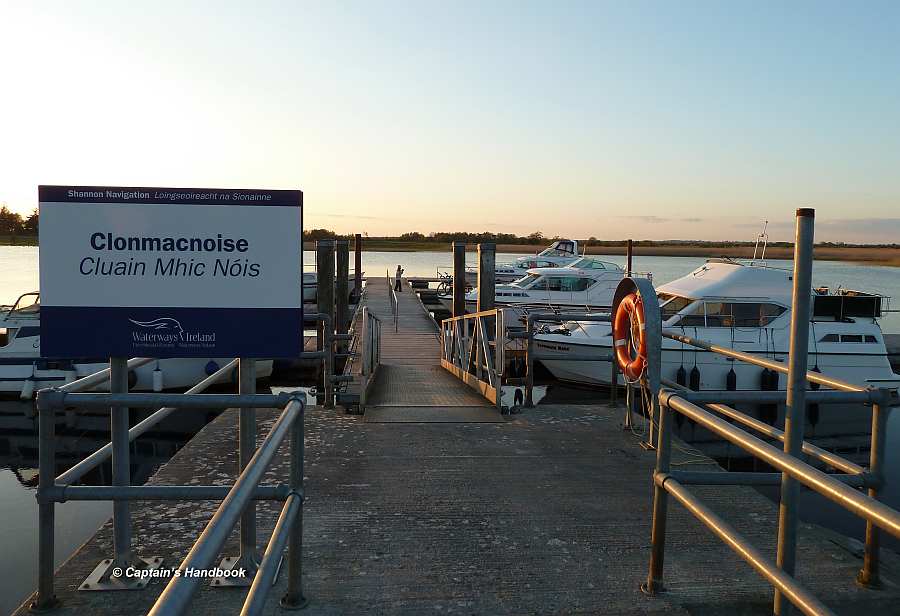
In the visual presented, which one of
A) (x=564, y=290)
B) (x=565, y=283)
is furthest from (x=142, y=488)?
(x=565, y=283)

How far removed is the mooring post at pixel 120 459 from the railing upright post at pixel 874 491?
337 centimetres

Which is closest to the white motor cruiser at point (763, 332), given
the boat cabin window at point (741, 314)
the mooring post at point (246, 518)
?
the boat cabin window at point (741, 314)

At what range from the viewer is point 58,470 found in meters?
10.3

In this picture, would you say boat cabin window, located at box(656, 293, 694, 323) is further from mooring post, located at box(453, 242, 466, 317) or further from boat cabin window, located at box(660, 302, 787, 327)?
mooring post, located at box(453, 242, 466, 317)

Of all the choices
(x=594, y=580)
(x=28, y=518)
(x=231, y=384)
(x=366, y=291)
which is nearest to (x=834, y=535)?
(x=594, y=580)

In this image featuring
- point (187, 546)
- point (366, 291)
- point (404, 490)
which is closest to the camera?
point (187, 546)

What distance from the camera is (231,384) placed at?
16781mm

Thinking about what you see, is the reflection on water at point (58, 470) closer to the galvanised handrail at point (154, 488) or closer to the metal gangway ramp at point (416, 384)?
the metal gangway ramp at point (416, 384)

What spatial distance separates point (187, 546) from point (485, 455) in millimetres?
2464

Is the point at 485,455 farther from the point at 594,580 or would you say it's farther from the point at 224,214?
the point at 224,214

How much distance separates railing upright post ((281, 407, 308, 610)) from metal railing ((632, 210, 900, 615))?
155 centimetres

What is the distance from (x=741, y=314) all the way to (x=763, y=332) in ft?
1.71

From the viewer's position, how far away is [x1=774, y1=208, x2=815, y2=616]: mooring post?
2562 mm

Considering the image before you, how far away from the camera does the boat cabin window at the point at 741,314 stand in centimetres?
1377
